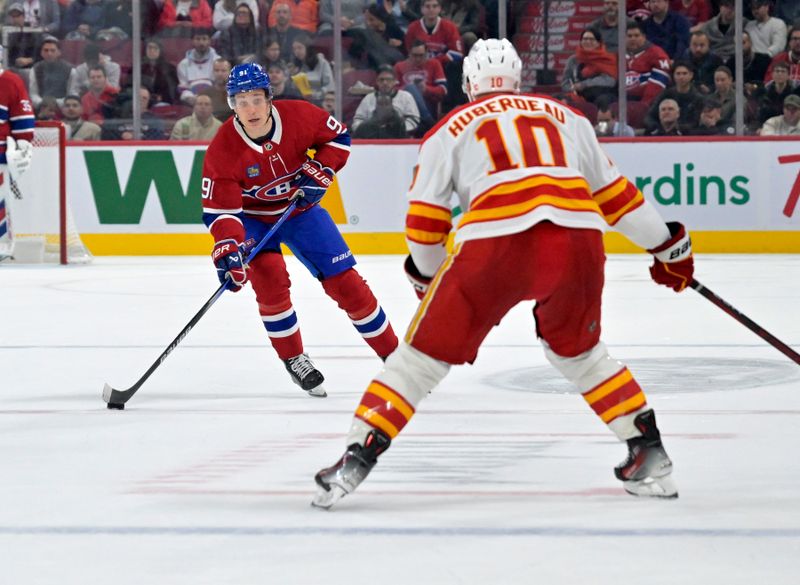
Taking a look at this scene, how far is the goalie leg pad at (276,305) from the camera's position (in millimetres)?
4852

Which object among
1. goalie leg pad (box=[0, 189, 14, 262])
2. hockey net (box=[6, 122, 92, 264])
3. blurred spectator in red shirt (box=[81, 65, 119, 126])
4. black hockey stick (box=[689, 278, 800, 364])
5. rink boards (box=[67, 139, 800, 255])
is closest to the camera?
black hockey stick (box=[689, 278, 800, 364])

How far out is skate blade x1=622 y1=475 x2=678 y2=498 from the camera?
3014mm

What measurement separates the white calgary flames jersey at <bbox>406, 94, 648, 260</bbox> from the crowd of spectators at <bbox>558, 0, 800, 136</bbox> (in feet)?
26.7

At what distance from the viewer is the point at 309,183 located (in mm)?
4836

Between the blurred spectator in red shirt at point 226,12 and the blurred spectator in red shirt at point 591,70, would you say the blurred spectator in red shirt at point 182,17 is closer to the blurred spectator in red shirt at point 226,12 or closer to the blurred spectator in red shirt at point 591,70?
the blurred spectator in red shirt at point 226,12

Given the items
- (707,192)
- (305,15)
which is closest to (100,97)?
(305,15)

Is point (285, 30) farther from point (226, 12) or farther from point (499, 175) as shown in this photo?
point (499, 175)

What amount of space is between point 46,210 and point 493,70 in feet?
26.1

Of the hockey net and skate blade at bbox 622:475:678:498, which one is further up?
skate blade at bbox 622:475:678:498

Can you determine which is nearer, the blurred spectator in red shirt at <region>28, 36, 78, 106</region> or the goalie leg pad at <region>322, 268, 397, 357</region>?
the goalie leg pad at <region>322, 268, 397, 357</region>

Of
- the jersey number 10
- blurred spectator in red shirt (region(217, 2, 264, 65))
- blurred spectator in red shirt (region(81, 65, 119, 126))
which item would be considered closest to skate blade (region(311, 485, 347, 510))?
the jersey number 10

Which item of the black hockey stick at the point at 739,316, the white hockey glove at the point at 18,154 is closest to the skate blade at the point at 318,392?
the black hockey stick at the point at 739,316

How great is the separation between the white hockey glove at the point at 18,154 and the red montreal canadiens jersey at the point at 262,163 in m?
5.64

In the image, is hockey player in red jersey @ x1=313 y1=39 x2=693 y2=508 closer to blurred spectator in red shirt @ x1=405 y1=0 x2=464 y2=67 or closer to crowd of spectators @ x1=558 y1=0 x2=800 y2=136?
crowd of spectators @ x1=558 y1=0 x2=800 y2=136
